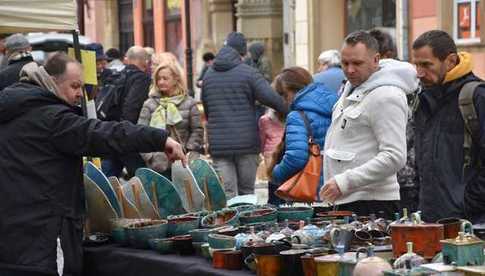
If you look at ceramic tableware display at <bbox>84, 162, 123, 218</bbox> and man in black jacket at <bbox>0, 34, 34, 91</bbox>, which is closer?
ceramic tableware display at <bbox>84, 162, 123, 218</bbox>

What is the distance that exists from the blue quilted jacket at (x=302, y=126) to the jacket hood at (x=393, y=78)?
1.03 meters

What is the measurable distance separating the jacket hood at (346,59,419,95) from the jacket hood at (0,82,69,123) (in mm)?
1384

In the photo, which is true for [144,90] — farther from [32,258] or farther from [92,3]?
[92,3]

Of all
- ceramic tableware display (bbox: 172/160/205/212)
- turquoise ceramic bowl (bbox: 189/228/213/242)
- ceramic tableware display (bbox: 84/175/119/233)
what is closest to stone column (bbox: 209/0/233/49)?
ceramic tableware display (bbox: 172/160/205/212)

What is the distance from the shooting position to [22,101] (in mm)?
4676

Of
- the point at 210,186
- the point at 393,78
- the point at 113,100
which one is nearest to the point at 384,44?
the point at 393,78

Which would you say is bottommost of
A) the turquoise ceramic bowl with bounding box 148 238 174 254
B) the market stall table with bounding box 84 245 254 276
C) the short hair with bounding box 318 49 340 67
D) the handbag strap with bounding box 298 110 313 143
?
the market stall table with bounding box 84 245 254 276

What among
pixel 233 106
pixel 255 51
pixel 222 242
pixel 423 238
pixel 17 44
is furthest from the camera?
pixel 255 51

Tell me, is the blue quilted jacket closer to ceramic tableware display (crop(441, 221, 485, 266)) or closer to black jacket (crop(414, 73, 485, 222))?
black jacket (crop(414, 73, 485, 222))

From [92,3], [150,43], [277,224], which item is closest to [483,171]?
[277,224]

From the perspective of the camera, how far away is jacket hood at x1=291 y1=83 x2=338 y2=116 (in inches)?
248

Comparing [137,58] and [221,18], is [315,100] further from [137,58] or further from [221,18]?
[221,18]

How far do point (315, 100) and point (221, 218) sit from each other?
5.49 ft

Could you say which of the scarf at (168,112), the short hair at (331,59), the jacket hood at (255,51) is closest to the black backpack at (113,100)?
the scarf at (168,112)
